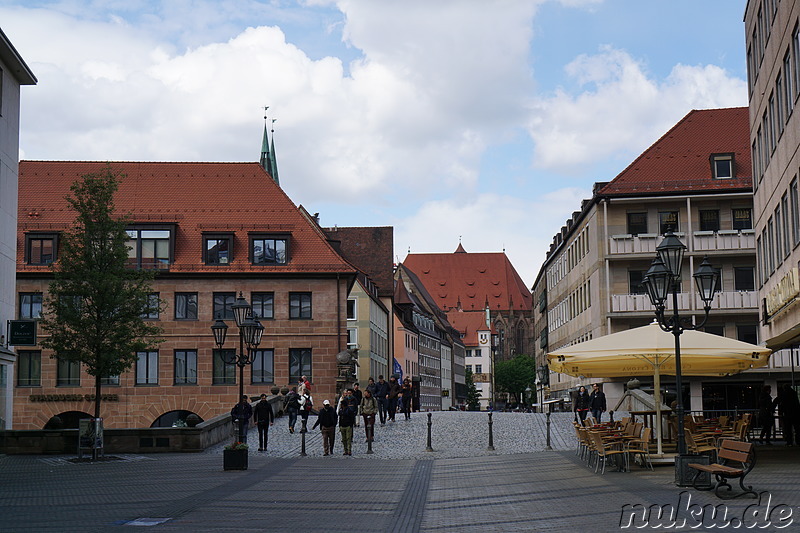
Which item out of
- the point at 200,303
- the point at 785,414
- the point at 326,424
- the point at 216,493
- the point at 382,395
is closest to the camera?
the point at 216,493

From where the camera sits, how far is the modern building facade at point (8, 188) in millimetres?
31797

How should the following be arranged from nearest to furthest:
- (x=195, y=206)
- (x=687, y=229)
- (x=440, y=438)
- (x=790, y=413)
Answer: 1. (x=790, y=413)
2. (x=440, y=438)
3. (x=687, y=229)
4. (x=195, y=206)

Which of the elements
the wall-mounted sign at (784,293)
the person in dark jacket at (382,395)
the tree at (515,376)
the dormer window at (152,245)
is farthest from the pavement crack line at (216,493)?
the tree at (515,376)

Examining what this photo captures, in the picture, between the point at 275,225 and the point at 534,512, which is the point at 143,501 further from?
the point at 275,225

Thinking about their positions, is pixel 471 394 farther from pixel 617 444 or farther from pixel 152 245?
pixel 617 444

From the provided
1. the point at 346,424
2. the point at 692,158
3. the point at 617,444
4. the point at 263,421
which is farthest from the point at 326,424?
the point at 692,158

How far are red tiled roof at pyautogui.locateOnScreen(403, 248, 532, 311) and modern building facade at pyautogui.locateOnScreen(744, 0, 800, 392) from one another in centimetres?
14316

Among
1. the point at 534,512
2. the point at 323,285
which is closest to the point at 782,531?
the point at 534,512

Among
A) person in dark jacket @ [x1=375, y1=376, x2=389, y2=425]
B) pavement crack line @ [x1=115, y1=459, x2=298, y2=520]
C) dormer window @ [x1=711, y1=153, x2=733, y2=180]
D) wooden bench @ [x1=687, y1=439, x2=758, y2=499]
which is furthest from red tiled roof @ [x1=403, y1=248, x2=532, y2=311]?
wooden bench @ [x1=687, y1=439, x2=758, y2=499]

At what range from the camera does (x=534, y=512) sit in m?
15.3

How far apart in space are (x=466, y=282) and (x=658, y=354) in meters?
159

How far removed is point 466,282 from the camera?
18062cm

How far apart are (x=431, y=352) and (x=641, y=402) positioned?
93.4m

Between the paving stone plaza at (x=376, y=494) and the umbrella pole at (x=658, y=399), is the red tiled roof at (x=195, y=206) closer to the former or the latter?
the paving stone plaza at (x=376, y=494)
